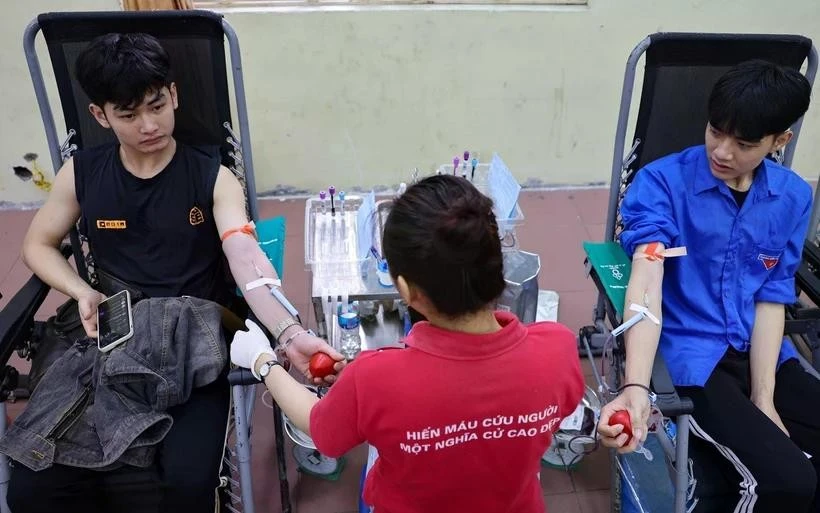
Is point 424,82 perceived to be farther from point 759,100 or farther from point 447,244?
point 447,244

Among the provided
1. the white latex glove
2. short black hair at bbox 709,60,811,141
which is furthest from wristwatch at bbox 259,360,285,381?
short black hair at bbox 709,60,811,141

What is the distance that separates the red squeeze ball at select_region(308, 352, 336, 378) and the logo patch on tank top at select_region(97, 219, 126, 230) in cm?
71

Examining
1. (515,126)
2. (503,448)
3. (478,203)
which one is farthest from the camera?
(515,126)

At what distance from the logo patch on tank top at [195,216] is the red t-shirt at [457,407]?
2.72ft

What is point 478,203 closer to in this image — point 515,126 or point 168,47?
point 168,47

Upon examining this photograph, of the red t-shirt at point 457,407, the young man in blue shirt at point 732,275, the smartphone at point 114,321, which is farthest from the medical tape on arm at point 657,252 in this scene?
the smartphone at point 114,321

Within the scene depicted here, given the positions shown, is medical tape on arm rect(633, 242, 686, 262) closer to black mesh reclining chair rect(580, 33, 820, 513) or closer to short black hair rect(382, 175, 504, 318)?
black mesh reclining chair rect(580, 33, 820, 513)

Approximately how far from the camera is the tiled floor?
1.85 metres

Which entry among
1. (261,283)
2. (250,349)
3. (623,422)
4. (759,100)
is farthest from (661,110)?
(250,349)

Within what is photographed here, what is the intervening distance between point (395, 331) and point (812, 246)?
1.18 m

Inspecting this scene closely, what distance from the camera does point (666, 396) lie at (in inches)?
51.4

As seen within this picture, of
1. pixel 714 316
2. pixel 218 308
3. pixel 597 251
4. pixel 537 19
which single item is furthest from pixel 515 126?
pixel 218 308

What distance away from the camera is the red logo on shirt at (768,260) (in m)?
1.61

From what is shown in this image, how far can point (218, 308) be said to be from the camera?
5.27 feet
